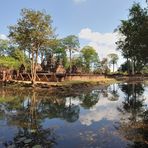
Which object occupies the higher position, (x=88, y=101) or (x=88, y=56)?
(x=88, y=56)

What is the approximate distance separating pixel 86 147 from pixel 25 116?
10.0 meters

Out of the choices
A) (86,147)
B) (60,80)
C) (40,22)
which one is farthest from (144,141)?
(60,80)

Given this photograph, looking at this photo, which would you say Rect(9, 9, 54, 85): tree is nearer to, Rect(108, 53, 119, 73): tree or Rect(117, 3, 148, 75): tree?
Rect(117, 3, 148, 75): tree

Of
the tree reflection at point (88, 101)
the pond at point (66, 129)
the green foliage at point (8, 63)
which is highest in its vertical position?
the green foliage at point (8, 63)

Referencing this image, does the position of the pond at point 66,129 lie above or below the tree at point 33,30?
below

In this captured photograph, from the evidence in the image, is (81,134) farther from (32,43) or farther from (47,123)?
(32,43)

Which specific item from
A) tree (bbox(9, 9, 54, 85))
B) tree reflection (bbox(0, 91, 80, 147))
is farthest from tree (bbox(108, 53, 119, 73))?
tree reflection (bbox(0, 91, 80, 147))

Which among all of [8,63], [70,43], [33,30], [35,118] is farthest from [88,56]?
[35,118]

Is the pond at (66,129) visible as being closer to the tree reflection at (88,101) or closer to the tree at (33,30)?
the tree reflection at (88,101)

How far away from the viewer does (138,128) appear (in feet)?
54.3

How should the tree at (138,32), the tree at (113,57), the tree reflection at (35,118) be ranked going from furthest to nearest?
the tree at (113,57), the tree at (138,32), the tree reflection at (35,118)

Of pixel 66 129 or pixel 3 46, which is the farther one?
pixel 3 46

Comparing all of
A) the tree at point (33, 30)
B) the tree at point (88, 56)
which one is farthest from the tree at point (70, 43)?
the tree at point (33, 30)

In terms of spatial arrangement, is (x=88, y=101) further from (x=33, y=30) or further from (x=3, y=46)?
(x=3, y=46)
